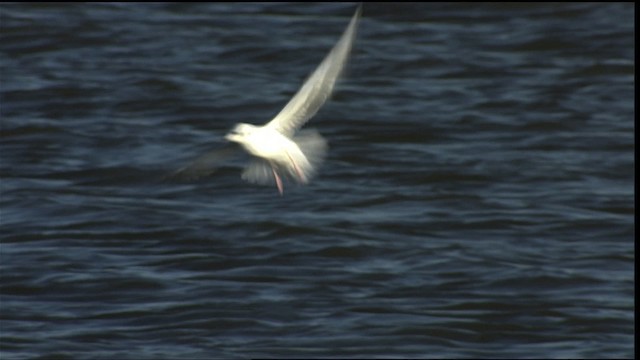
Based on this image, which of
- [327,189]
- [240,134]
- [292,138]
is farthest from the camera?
[327,189]

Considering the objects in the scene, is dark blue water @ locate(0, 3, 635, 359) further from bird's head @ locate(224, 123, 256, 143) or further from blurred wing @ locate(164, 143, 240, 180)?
bird's head @ locate(224, 123, 256, 143)

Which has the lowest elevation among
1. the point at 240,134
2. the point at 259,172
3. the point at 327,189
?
the point at 327,189

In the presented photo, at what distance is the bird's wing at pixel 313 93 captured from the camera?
14.6 feet

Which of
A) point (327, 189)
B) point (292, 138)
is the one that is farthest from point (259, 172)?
point (327, 189)

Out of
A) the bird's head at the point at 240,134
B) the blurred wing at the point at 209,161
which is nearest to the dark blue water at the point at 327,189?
the blurred wing at the point at 209,161

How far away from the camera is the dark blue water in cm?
709

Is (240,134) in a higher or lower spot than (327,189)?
higher

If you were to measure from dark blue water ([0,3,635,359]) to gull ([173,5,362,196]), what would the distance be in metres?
2.19

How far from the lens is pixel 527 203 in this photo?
8.59 meters

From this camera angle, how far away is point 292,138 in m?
4.63

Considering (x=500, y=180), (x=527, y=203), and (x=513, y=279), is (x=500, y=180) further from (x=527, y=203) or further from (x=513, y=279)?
(x=513, y=279)

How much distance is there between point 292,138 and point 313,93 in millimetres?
140

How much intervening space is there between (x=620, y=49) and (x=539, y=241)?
3.15 metres

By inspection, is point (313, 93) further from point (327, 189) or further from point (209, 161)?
point (327, 189)
